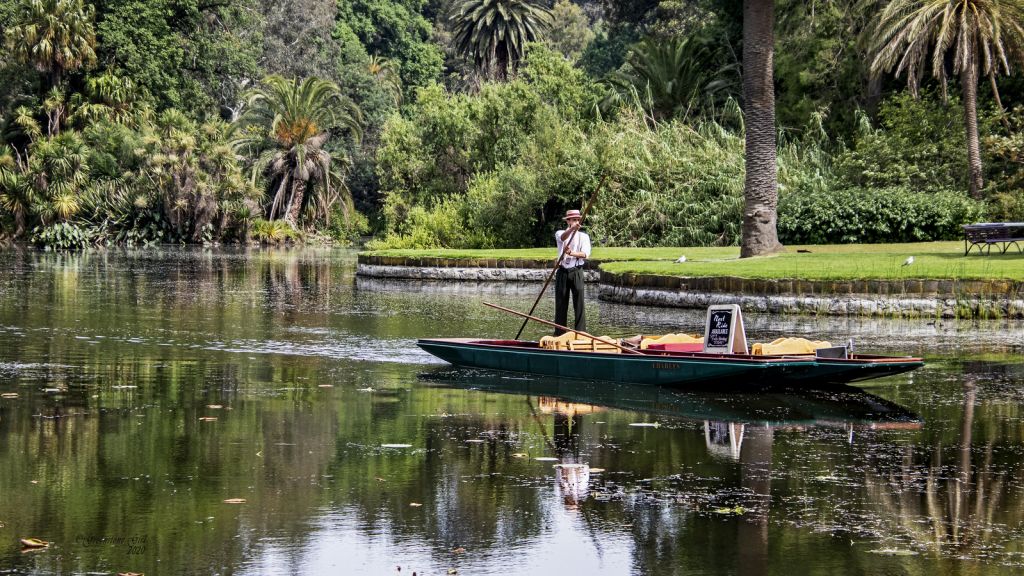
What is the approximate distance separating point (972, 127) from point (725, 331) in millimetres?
25861

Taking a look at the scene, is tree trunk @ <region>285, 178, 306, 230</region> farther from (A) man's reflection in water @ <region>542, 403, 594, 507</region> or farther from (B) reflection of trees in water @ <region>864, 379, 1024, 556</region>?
(B) reflection of trees in water @ <region>864, 379, 1024, 556</region>

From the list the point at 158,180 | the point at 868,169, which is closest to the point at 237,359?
the point at 868,169

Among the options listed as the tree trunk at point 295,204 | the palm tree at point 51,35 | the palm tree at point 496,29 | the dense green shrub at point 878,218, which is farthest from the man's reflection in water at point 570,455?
the palm tree at point 496,29

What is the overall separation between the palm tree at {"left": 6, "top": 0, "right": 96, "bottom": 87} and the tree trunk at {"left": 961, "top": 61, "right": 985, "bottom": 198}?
42.7 m

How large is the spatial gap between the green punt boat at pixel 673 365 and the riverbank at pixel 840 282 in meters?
9.78

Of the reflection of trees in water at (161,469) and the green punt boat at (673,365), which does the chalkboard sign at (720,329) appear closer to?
the green punt boat at (673,365)

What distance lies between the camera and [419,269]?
37.2 m

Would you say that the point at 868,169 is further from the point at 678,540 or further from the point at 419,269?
the point at 678,540

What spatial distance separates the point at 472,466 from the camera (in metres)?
10.4

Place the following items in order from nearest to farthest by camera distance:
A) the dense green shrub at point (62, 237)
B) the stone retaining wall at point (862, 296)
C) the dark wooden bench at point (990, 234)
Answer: the stone retaining wall at point (862, 296) → the dark wooden bench at point (990, 234) → the dense green shrub at point (62, 237)

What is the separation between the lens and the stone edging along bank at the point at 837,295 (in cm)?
2355

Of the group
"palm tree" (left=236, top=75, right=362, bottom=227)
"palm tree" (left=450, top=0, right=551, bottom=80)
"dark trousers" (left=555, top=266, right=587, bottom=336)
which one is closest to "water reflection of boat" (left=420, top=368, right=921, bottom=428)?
"dark trousers" (left=555, top=266, right=587, bottom=336)

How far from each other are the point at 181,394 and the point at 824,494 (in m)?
7.42

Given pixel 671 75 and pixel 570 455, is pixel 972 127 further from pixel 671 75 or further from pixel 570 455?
pixel 570 455
